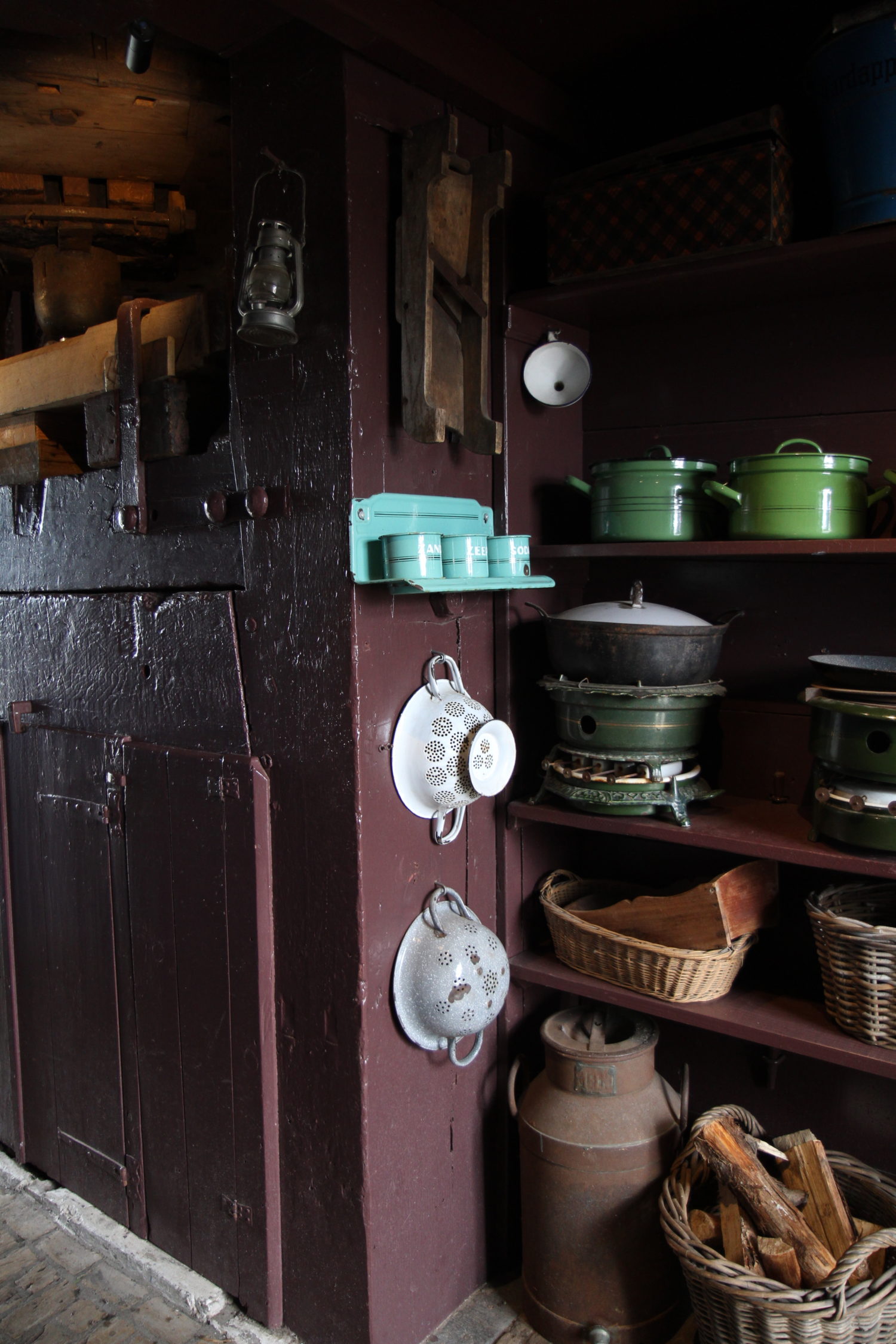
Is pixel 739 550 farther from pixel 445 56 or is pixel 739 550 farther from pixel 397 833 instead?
pixel 445 56

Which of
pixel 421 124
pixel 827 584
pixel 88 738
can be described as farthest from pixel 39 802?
pixel 827 584

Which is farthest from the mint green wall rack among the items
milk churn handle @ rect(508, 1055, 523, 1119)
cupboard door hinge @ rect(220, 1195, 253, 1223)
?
cupboard door hinge @ rect(220, 1195, 253, 1223)

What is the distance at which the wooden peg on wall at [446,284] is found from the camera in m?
1.81

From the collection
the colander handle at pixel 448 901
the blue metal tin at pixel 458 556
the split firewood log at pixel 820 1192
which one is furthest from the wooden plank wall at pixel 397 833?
the split firewood log at pixel 820 1192

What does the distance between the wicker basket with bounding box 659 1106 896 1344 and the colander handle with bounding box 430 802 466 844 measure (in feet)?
2.64

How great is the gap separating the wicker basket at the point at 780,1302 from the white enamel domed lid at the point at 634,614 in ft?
3.65

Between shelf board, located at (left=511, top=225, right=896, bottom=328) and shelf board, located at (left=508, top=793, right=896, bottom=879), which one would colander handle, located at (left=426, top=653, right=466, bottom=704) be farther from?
shelf board, located at (left=511, top=225, right=896, bottom=328)

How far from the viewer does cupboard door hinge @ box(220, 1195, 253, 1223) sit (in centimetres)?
209

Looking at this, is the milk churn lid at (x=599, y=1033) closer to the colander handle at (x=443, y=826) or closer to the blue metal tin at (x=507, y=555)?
the colander handle at (x=443, y=826)

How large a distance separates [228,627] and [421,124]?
3.34 feet

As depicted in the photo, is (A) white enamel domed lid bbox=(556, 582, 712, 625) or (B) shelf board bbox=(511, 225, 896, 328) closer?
(B) shelf board bbox=(511, 225, 896, 328)

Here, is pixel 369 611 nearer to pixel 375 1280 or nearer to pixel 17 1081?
pixel 375 1280

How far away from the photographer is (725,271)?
1875mm

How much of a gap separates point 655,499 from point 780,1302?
1.43 m
